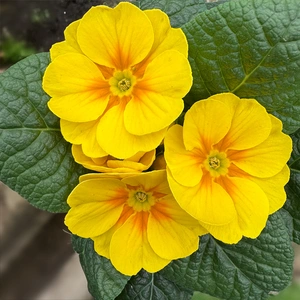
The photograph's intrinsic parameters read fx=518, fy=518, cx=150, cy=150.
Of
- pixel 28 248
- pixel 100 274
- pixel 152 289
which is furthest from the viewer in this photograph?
pixel 28 248

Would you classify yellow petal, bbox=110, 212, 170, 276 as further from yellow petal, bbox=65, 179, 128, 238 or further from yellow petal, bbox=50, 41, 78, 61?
yellow petal, bbox=50, 41, 78, 61

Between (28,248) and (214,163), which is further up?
(214,163)

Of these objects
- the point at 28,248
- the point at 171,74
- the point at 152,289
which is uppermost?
the point at 171,74

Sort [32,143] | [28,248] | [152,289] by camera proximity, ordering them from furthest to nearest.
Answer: [28,248] → [152,289] → [32,143]

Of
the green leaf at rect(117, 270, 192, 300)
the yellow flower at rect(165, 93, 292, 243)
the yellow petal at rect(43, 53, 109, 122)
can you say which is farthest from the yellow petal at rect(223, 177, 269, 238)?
the green leaf at rect(117, 270, 192, 300)

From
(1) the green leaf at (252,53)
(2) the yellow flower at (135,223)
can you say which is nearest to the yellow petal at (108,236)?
(2) the yellow flower at (135,223)

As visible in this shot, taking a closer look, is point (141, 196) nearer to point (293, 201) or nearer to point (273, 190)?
point (273, 190)

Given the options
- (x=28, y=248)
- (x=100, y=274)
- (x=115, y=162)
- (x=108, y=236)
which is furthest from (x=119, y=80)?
(x=28, y=248)
